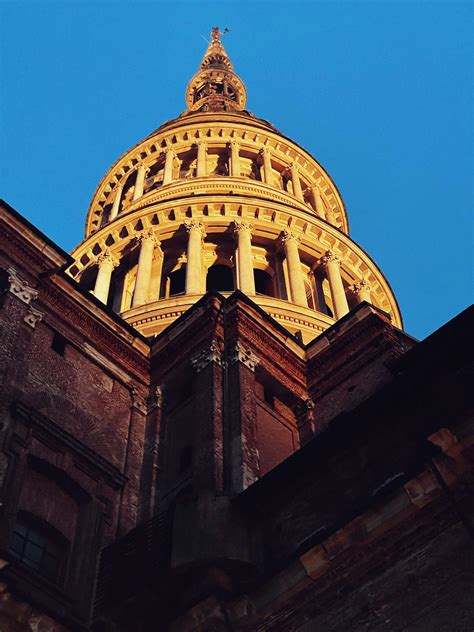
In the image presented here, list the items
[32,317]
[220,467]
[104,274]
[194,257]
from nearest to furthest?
1. [220,467]
2. [32,317]
3. [194,257]
4. [104,274]

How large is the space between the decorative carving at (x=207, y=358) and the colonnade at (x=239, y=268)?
1042cm

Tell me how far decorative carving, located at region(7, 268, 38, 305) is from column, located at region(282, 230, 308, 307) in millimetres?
14508

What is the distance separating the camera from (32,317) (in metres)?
20.2

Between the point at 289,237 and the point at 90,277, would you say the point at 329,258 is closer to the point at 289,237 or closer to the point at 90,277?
the point at 289,237

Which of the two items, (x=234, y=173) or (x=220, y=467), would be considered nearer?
(x=220, y=467)

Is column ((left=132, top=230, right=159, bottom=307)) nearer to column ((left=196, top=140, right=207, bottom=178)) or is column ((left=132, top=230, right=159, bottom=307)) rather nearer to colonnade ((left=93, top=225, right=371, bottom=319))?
colonnade ((left=93, top=225, right=371, bottom=319))

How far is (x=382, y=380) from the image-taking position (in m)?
23.0

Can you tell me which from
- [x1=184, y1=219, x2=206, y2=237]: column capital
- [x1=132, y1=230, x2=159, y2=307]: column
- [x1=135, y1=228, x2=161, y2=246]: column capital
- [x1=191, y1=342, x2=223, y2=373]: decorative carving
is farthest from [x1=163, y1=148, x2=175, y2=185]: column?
[x1=191, y1=342, x2=223, y2=373]: decorative carving

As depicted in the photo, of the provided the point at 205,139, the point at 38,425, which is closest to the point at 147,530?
the point at 38,425

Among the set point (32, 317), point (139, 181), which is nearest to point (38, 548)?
point (32, 317)

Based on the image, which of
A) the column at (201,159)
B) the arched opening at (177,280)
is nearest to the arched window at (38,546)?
the arched opening at (177,280)

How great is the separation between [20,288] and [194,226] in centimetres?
1732

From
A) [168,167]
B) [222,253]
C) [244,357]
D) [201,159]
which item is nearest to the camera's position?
[244,357]

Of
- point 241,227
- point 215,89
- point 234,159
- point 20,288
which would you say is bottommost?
point 20,288
